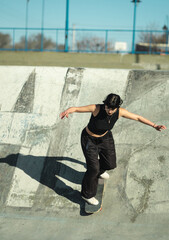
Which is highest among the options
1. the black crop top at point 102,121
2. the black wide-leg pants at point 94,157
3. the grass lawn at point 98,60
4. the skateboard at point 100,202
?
the grass lawn at point 98,60

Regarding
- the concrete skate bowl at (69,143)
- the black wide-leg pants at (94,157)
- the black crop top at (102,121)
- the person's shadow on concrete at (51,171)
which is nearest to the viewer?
the black crop top at (102,121)

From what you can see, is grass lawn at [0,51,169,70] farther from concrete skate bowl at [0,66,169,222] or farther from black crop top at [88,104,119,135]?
black crop top at [88,104,119,135]

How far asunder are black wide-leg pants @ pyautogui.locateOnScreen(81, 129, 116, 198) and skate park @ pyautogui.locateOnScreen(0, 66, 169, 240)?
47 centimetres

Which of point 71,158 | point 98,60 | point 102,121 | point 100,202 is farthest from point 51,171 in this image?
point 98,60

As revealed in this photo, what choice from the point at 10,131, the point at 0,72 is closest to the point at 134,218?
the point at 10,131

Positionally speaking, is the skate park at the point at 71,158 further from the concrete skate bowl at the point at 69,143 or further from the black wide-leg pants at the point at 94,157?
the black wide-leg pants at the point at 94,157

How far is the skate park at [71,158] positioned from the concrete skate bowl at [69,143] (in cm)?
2

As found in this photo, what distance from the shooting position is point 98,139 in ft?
13.4

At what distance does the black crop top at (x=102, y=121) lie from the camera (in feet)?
12.8

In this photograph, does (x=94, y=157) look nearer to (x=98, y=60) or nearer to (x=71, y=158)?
(x=71, y=158)

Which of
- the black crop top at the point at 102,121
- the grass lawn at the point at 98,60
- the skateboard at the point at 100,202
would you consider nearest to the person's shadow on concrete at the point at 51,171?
the skateboard at the point at 100,202

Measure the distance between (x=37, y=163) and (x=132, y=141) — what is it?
2.05 meters

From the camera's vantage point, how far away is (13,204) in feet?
14.6

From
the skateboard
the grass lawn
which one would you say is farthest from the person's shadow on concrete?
the grass lawn
